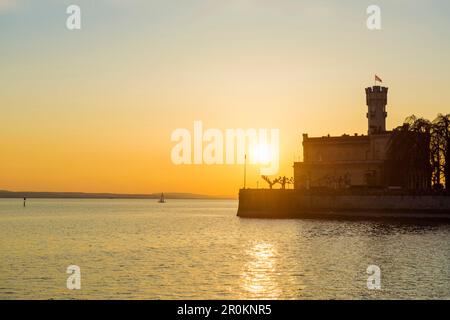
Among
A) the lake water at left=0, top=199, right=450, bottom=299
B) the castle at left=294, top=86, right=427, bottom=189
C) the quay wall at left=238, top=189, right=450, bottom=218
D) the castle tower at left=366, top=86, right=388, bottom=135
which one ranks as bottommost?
the lake water at left=0, top=199, right=450, bottom=299

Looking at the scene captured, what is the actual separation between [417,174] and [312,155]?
27316mm

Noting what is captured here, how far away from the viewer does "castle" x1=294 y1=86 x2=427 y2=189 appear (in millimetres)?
119500

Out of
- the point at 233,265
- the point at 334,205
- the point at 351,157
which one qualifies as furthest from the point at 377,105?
the point at 233,265

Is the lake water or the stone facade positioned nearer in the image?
the lake water

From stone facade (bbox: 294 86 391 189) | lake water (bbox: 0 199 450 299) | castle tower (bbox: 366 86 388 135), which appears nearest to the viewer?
lake water (bbox: 0 199 450 299)

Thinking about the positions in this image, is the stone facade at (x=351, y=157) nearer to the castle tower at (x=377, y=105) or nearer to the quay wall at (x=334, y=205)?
the castle tower at (x=377, y=105)

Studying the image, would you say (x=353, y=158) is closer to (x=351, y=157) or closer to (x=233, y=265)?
(x=351, y=157)

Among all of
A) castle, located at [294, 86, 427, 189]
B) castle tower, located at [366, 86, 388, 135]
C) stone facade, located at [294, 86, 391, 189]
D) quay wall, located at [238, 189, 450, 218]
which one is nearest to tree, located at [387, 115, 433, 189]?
quay wall, located at [238, 189, 450, 218]

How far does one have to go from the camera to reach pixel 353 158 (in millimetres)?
126938

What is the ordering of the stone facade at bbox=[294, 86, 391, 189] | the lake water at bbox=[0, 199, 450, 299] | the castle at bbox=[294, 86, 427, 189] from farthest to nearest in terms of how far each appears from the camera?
the stone facade at bbox=[294, 86, 391, 189] < the castle at bbox=[294, 86, 427, 189] < the lake water at bbox=[0, 199, 450, 299]

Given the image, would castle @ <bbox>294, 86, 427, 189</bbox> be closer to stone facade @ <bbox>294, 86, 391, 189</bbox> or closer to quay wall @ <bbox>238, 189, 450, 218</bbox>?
stone facade @ <bbox>294, 86, 391, 189</bbox>

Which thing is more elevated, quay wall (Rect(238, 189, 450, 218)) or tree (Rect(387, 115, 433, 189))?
tree (Rect(387, 115, 433, 189))
